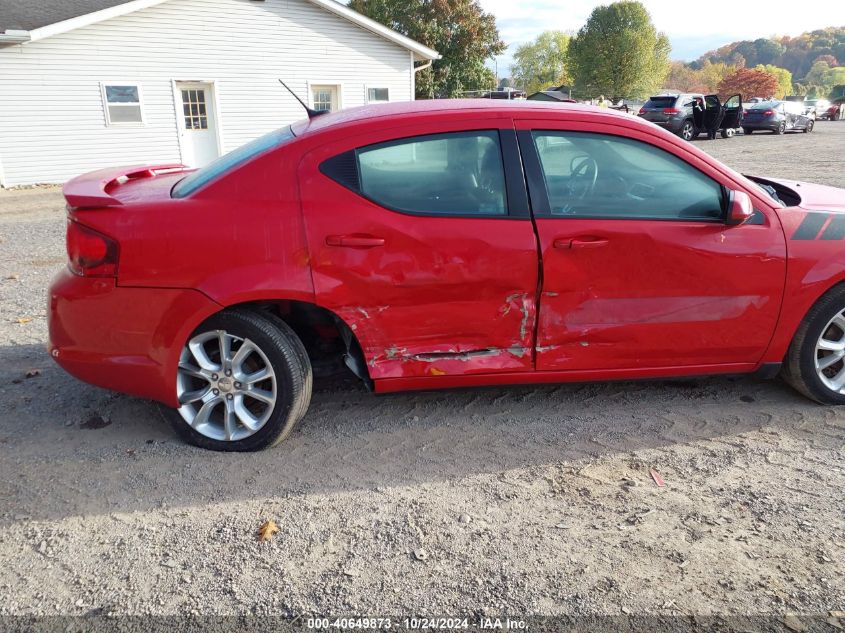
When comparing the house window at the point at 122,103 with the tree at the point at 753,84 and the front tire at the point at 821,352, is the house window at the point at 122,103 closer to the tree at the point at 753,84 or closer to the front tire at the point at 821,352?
the front tire at the point at 821,352

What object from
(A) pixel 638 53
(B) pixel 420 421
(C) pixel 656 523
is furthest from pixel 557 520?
(A) pixel 638 53

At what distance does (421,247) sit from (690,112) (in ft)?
83.5

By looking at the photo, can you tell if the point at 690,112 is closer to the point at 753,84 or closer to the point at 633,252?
the point at 633,252

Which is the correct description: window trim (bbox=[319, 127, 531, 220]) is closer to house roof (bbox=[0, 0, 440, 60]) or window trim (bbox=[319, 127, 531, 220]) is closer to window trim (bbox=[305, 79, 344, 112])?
house roof (bbox=[0, 0, 440, 60])

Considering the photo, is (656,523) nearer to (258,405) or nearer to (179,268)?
(258,405)

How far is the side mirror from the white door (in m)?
15.9

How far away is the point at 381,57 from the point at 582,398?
1707cm

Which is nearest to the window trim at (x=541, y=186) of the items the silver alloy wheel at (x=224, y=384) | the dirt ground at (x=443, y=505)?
the dirt ground at (x=443, y=505)

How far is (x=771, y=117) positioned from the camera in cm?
2744

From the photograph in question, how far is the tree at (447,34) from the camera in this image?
3534 cm

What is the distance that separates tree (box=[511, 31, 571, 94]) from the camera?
347 feet

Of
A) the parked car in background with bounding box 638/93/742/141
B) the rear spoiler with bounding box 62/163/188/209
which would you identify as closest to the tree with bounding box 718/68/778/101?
the parked car in background with bounding box 638/93/742/141

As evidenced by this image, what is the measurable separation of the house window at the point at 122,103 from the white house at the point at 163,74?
0.02 metres

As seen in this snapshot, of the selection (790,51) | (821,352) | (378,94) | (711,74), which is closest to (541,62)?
(711,74)
